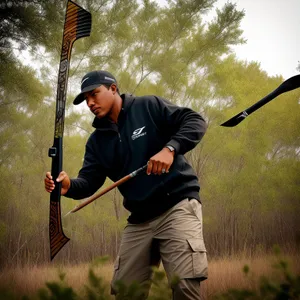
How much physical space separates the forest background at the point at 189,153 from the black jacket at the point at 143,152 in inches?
219

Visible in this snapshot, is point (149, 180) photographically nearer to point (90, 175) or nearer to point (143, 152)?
point (143, 152)

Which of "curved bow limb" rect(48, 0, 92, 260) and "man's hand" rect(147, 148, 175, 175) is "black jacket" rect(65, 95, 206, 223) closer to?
"man's hand" rect(147, 148, 175, 175)

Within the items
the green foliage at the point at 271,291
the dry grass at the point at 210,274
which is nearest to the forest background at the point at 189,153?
the dry grass at the point at 210,274

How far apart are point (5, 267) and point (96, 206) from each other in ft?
7.52

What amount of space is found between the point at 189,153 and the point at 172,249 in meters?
6.68

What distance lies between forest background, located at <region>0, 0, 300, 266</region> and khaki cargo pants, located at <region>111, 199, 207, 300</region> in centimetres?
590

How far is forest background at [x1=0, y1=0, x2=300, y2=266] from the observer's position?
833 centimetres

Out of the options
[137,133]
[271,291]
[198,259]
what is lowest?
[198,259]

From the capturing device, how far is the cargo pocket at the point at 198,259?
2.15 metres

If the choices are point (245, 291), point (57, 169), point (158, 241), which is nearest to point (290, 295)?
point (245, 291)

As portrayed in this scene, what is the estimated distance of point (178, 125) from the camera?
2463 mm

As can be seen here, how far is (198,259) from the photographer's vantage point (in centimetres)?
218

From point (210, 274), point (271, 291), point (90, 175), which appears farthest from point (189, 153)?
point (271, 291)

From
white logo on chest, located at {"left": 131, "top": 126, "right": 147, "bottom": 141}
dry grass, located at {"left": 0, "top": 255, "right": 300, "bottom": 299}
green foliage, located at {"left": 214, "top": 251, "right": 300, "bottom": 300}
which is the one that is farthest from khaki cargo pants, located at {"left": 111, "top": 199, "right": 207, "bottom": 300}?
dry grass, located at {"left": 0, "top": 255, "right": 300, "bottom": 299}
